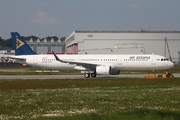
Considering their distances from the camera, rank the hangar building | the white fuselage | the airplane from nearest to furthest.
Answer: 1. the airplane
2. the white fuselage
3. the hangar building

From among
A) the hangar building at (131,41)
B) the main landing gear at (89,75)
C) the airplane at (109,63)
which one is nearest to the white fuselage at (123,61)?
the airplane at (109,63)

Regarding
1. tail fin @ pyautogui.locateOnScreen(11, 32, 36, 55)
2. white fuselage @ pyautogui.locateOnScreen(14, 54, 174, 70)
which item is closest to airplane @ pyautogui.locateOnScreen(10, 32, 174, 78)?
white fuselage @ pyautogui.locateOnScreen(14, 54, 174, 70)

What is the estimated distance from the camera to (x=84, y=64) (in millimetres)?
49594

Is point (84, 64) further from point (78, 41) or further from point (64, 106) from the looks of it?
point (78, 41)

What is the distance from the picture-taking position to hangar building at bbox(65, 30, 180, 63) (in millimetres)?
111625

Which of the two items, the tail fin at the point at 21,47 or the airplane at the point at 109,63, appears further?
the tail fin at the point at 21,47

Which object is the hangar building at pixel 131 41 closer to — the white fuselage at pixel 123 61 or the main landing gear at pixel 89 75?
the white fuselage at pixel 123 61

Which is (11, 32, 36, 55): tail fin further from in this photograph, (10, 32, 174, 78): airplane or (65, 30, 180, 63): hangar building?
(65, 30, 180, 63): hangar building

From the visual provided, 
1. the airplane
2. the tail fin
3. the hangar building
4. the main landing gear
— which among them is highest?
the hangar building

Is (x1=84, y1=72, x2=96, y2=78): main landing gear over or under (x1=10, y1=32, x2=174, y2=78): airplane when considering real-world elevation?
under

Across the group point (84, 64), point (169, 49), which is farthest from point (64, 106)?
point (169, 49)

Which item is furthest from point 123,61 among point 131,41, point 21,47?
point 131,41

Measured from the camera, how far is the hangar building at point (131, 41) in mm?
111625

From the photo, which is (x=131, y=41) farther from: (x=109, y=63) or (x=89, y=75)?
(x=89, y=75)
